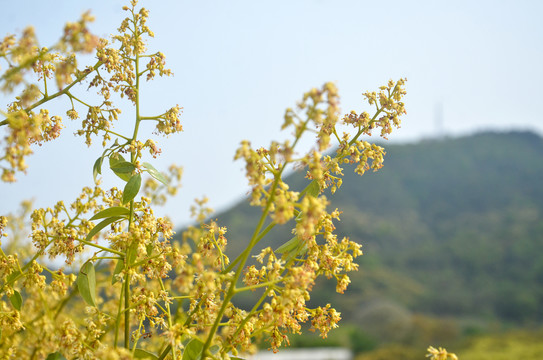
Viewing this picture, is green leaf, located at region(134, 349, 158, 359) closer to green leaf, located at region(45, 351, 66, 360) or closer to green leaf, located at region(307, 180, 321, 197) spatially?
green leaf, located at region(45, 351, 66, 360)

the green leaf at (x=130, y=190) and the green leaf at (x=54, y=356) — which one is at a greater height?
the green leaf at (x=130, y=190)

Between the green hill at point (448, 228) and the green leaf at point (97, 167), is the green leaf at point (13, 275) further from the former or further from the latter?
the green hill at point (448, 228)

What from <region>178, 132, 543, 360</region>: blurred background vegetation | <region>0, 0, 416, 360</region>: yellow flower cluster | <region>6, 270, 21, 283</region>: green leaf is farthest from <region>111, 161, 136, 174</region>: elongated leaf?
<region>178, 132, 543, 360</region>: blurred background vegetation

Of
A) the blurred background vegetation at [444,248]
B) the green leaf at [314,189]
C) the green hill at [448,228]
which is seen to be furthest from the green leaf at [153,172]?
the green hill at [448,228]

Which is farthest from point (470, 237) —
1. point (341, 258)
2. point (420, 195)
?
point (341, 258)

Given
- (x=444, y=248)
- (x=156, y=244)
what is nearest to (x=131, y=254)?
(x=156, y=244)

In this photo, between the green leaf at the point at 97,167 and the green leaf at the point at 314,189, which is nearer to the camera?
the green leaf at the point at 314,189

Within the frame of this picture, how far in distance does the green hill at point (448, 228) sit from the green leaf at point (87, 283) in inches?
731

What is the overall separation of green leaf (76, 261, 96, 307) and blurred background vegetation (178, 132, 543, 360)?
1100 cm

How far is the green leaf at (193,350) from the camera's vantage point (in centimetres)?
98

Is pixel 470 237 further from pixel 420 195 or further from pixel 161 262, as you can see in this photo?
pixel 161 262

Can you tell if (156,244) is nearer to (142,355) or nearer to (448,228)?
(142,355)

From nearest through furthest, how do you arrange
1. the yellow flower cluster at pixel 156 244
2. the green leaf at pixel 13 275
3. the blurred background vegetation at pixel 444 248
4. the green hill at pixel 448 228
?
the yellow flower cluster at pixel 156 244
the green leaf at pixel 13 275
the blurred background vegetation at pixel 444 248
the green hill at pixel 448 228

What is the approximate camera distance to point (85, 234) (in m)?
1.17
